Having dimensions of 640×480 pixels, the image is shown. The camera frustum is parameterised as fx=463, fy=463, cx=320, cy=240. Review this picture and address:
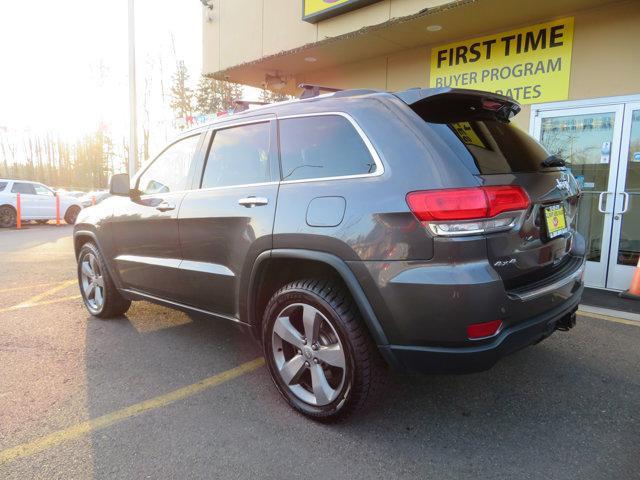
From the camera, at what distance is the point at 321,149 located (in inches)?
107

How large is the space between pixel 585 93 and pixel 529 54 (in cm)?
97

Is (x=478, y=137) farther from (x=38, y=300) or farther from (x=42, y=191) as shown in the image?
(x=42, y=191)

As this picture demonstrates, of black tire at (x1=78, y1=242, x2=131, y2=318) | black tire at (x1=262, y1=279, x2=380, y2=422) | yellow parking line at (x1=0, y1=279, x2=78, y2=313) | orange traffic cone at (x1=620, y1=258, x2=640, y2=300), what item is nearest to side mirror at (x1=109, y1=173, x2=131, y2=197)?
black tire at (x1=78, y1=242, x2=131, y2=318)

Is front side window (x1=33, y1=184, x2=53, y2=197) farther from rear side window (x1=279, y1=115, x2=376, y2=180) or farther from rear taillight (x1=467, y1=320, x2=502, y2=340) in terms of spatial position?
rear taillight (x1=467, y1=320, x2=502, y2=340)

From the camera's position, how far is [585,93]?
6047 millimetres

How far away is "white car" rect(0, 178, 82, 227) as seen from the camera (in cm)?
1536

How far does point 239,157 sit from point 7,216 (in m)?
15.6

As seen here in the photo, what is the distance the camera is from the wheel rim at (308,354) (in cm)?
257

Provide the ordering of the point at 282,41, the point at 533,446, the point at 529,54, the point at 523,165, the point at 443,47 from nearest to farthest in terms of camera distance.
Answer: the point at 533,446 → the point at 523,165 → the point at 529,54 → the point at 443,47 → the point at 282,41

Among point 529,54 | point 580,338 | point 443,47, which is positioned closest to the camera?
point 580,338

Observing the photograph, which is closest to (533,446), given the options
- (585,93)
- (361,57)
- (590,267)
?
(590,267)

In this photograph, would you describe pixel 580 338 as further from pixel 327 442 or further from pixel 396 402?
pixel 327 442

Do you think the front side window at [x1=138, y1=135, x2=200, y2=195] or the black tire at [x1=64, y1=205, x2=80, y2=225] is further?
the black tire at [x1=64, y1=205, x2=80, y2=225]

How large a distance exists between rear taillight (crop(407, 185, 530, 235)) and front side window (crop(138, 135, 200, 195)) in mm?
2062
